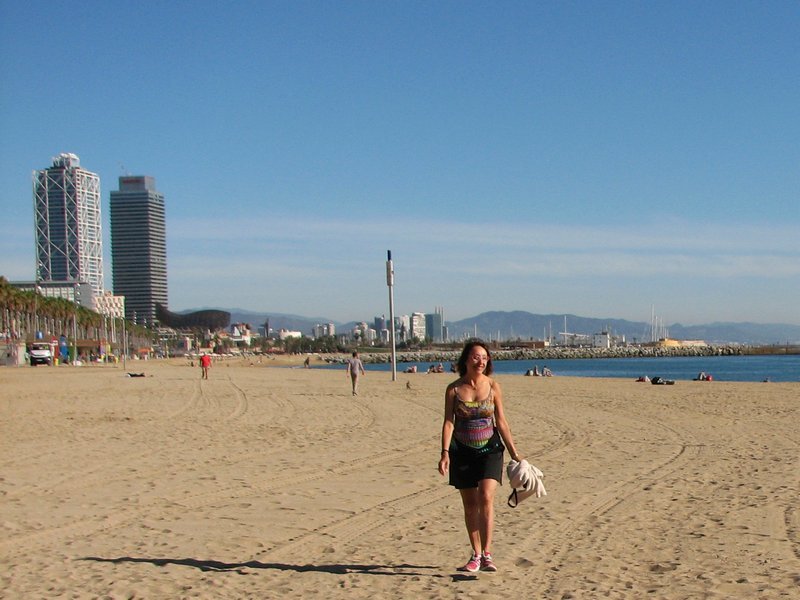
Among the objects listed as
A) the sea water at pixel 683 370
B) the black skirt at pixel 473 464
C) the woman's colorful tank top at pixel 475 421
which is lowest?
→ the sea water at pixel 683 370

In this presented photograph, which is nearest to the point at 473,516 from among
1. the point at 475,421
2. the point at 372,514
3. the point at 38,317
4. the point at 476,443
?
the point at 476,443

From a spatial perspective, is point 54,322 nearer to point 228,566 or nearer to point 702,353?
point 702,353

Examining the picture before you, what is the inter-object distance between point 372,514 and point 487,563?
215 centimetres

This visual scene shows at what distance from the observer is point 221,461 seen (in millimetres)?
11242

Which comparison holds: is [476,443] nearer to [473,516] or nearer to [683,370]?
[473,516]

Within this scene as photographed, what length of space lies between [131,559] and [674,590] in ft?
12.1

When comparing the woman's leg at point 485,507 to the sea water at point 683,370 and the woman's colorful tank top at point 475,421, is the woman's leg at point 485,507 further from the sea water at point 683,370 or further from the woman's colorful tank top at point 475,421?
the sea water at point 683,370

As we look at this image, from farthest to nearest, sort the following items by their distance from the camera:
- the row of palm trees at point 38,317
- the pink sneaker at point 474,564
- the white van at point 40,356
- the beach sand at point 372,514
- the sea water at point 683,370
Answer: the row of palm trees at point 38,317, the white van at point 40,356, the sea water at point 683,370, the pink sneaker at point 474,564, the beach sand at point 372,514

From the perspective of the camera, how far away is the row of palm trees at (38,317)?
9425 centimetres

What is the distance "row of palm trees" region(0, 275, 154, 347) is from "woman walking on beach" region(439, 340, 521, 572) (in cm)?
9211

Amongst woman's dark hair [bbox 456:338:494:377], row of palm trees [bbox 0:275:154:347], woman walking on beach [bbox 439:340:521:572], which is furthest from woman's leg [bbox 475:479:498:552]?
row of palm trees [bbox 0:275:154:347]

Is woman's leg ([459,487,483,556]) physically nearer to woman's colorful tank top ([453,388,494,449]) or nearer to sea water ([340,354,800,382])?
woman's colorful tank top ([453,388,494,449])

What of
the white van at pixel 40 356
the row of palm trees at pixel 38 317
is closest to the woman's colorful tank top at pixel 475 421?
the white van at pixel 40 356

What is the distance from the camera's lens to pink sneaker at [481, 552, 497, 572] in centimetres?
584
